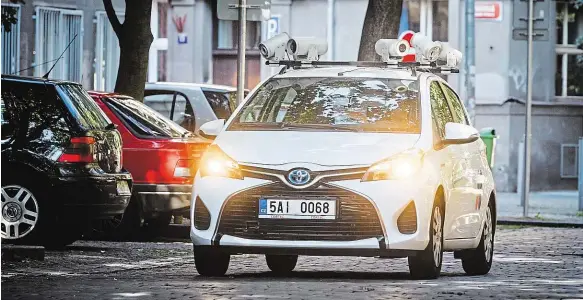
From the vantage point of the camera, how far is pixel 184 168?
16812 millimetres

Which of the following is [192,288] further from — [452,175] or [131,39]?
[131,39]

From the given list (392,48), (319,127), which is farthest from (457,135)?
(392,48)

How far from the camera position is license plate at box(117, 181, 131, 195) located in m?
14.9

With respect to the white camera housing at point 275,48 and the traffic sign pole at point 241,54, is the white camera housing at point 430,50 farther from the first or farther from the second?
the traffic sign pole at point 241,54

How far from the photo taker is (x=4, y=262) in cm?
1346

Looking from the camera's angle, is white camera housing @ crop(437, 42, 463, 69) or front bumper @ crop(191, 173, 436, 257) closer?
front bumper @ crop(191, 173, 436, 257)

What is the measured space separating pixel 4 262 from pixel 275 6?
22.9 metres

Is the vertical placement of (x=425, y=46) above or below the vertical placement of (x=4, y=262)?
above

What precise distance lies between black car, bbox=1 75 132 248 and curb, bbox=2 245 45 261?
0.65 m

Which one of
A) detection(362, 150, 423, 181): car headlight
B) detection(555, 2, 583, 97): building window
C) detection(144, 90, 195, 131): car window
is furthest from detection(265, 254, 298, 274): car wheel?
detection(555, 2, 583, 97): building window

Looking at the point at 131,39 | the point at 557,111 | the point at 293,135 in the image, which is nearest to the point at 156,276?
the point at 293,135

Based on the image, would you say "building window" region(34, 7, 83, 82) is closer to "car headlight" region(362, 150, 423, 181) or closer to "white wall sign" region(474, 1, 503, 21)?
"white wall sign" region(474, 1, 503, 21)

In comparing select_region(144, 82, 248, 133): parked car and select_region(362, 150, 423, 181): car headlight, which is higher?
select_region(144, 82, 248, 133): parked car

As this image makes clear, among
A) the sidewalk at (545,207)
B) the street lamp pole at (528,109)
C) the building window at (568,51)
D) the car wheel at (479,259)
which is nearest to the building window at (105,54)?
the sidewalk at (545,207)
